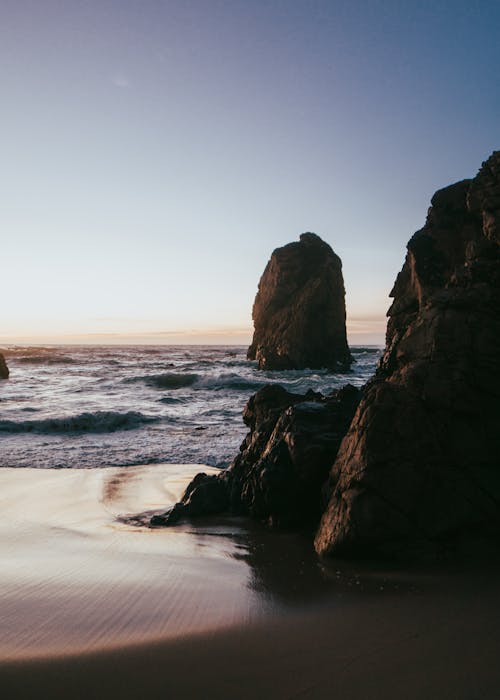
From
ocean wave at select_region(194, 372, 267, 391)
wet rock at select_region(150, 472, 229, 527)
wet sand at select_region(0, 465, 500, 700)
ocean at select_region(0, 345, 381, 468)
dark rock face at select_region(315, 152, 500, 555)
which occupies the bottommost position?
ocean wave at select_region(194, 372, 267, 391)

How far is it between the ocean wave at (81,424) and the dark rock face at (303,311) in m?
34.1

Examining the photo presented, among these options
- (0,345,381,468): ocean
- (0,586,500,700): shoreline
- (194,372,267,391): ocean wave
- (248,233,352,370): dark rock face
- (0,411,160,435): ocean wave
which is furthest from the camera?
(248,233,352,370): dark rock face

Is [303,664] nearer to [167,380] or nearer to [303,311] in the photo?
[167,380]

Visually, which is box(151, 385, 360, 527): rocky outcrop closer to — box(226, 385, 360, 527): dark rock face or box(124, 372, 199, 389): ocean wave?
box(226, 385, 360, 527): dark rock face

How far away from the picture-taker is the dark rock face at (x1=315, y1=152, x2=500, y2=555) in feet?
11.5

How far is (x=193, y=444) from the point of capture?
32.8 feet

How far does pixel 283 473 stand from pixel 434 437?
5.51 feet

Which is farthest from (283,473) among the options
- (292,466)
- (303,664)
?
(303,664)

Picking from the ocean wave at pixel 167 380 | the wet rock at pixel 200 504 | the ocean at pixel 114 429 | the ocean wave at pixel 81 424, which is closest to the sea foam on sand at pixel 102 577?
the wet rock at pixel 200 504

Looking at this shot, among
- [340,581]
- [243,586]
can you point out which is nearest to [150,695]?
[243,586]

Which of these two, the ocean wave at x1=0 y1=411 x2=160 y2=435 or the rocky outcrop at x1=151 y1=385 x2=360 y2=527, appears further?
the ocean wave at x1=0 y1=411 x2=160 y2=435

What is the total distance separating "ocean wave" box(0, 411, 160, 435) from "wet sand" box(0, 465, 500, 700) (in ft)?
26.9

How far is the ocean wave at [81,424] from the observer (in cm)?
1193

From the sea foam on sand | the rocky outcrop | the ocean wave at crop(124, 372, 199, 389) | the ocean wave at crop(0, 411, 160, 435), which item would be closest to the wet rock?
the rocky outcrop
